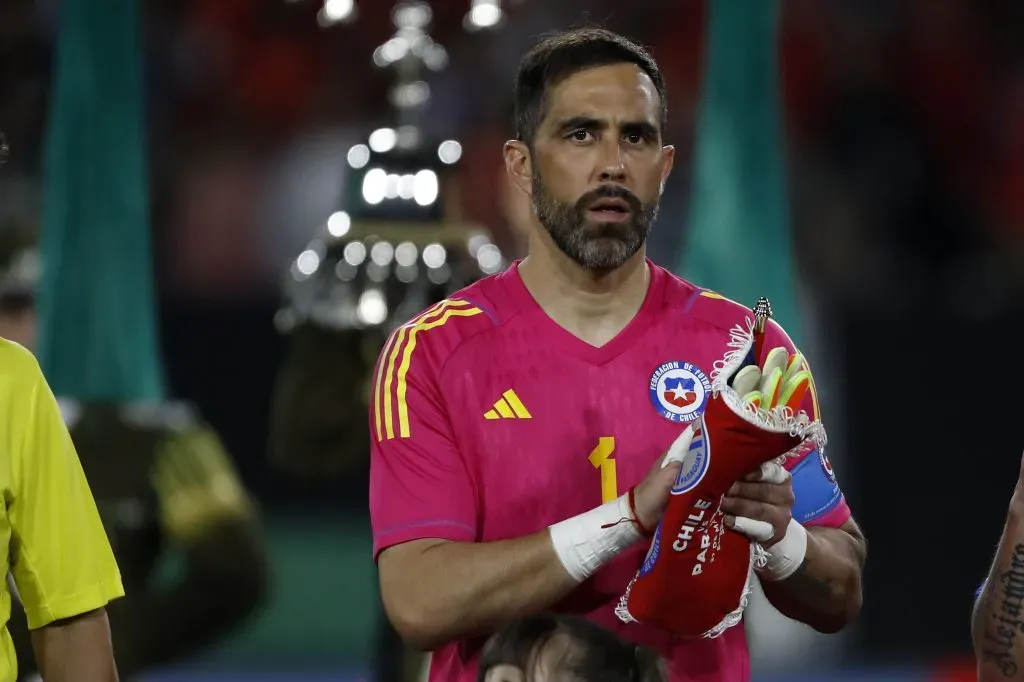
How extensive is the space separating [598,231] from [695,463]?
42 centimetres

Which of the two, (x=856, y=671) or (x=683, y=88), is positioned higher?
(x=683, y=88)

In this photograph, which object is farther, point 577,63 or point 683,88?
point 683,88

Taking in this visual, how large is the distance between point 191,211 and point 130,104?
47cm

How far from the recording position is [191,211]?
5.12 metres

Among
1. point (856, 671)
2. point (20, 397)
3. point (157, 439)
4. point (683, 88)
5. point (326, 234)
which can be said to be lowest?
point (856, 671)

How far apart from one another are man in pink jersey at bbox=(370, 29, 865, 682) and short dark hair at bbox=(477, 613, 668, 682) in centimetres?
3

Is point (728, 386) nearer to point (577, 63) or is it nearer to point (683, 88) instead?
point (577, 63)

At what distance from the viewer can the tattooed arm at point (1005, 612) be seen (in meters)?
1.98

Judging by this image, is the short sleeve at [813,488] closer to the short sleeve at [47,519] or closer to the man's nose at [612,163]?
the man's nose at [612,163]

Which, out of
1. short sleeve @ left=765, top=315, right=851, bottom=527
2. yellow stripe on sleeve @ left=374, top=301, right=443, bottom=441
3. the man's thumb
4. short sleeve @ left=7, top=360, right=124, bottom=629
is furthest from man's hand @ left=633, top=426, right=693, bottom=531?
short sleeve @ left=7, top=360, right=124, bottom=629

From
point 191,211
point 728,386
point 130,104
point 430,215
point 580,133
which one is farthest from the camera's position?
point 191,211

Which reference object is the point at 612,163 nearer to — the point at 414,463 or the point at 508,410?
the point at 508,410

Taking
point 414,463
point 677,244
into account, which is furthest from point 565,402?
point 677,244

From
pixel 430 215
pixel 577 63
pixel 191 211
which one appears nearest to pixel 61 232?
pixel 191 211
